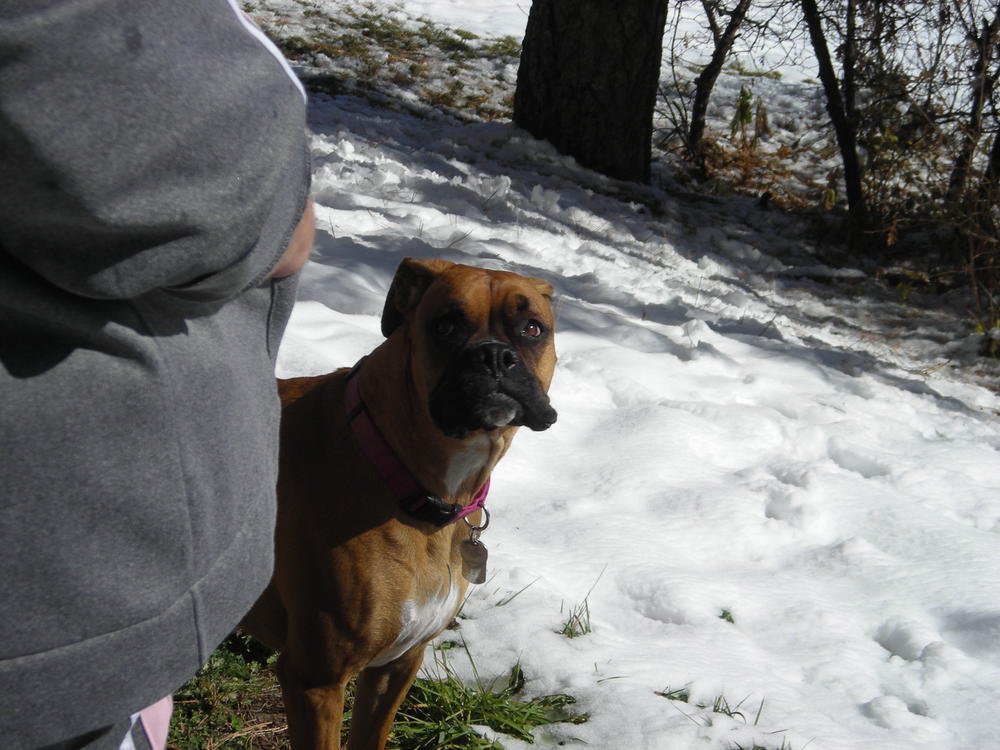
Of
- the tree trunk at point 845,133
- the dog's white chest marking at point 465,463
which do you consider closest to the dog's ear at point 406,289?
the dog's white chest marking at point 465,463

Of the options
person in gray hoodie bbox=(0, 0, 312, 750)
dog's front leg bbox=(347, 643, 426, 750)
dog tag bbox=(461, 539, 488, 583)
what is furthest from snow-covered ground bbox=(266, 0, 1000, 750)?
person in gray hoodie bbox=(0, 0, 312, 750)

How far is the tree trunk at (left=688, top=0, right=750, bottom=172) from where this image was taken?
315 inches

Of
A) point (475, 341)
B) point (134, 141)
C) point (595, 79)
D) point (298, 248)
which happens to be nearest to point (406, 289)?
point (475, 341)

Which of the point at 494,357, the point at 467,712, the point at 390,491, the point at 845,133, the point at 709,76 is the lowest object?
the point at 467,712

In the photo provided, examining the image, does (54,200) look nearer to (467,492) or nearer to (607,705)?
(467,492)

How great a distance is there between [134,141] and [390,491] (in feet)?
4.86

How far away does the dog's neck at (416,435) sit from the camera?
243cm

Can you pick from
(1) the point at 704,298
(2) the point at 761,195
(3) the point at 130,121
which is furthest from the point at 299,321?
(2) the point at 761,195

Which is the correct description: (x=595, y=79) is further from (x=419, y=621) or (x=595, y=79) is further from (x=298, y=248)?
(x=298, y=248)

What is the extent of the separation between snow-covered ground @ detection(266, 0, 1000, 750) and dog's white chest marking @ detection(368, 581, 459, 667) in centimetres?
47

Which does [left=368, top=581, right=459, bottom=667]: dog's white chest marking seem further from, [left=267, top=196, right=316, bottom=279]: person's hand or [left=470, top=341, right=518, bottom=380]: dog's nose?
[left=267, top=196, right=316, bottom=279]: person's hand

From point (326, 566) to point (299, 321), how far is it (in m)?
2.24

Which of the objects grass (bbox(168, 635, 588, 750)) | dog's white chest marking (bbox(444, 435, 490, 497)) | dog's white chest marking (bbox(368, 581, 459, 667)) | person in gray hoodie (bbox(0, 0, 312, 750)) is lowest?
grass (bbox(168, 635, 588, 750))

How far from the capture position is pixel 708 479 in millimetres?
4020
